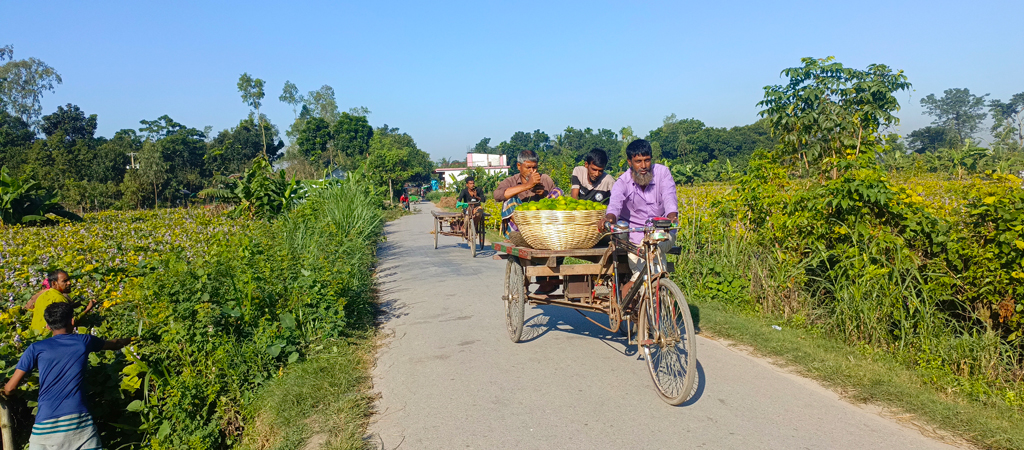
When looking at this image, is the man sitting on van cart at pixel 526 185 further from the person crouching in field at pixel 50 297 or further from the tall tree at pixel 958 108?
the tall tree at pixel 958 108

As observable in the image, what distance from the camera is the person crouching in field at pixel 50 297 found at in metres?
5.13

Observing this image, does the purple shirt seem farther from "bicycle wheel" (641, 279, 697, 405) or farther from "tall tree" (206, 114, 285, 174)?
"tall tree" (206, 114, 285, 174)

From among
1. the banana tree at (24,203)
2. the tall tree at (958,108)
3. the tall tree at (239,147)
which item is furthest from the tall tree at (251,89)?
the tall tree at (958,108)

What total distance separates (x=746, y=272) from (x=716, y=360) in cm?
259

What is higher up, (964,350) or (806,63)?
(806,63)

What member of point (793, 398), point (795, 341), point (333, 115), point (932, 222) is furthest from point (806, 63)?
point (333, 115)

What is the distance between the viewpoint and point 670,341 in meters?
4.22

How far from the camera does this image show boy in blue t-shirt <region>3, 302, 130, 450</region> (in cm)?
456

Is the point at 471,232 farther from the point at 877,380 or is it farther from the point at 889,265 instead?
the point at 877,380

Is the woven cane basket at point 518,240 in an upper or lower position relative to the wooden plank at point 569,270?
upper

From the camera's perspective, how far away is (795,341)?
19.1 feet

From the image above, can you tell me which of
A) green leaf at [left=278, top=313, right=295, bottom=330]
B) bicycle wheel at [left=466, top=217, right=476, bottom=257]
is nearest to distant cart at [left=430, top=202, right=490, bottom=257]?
bicycle wheel at [left=466, top=217, right=476, bottom=257]

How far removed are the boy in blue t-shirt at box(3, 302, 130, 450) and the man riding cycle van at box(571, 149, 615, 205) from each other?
4.86m

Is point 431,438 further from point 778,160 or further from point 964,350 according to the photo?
point 778,160
